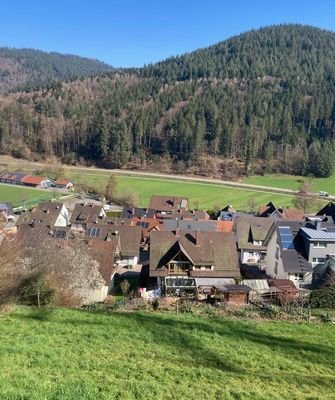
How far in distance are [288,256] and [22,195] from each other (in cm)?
6230

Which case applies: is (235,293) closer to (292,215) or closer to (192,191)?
(292,215)

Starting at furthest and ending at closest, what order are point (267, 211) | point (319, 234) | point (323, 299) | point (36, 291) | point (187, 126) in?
1. point (187, 126)
2. point (267, 211)
3. point (319, 234)
4. point (323, 299)
5. point (36, 291)

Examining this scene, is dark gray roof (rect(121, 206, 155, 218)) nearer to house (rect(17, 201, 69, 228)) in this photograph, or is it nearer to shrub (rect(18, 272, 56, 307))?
house (rect(17, 201, 69, 228))

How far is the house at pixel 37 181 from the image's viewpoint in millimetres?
90912

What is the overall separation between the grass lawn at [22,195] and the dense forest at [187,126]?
1250 inches

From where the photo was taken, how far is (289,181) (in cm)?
9812

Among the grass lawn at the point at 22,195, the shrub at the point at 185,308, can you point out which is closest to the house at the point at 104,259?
the shrub at the point at 185,308

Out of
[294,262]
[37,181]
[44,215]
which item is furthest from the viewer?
[37,181]

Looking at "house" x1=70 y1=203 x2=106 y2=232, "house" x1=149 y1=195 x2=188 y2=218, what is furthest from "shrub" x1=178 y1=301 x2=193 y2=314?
"house" x1=149 y1=195 x2=188 y2=218

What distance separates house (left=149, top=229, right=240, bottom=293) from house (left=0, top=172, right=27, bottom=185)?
68244mm

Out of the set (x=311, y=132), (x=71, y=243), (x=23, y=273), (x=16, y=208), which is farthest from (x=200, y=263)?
(x=311, y=132)

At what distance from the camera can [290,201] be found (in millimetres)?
79875

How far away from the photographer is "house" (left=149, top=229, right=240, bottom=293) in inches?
1225

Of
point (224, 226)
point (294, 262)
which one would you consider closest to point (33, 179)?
point (224, 226)
